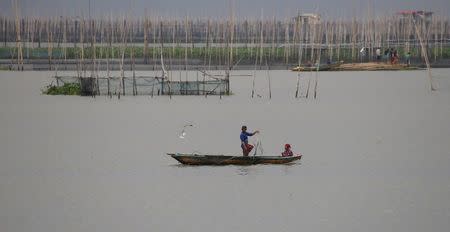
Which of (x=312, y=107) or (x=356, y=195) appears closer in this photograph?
(x=356, y=195)

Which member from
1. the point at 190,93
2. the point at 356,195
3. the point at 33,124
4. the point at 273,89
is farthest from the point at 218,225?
the point at 273,89

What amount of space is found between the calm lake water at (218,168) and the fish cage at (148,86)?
0.53 m

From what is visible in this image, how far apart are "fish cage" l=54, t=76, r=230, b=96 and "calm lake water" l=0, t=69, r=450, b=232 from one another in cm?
53

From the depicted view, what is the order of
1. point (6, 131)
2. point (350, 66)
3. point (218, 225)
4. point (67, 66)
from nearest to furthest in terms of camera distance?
point (218, 225) < point (6, 131) < point (350, 66) < point (67, 66)

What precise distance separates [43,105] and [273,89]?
1073cm

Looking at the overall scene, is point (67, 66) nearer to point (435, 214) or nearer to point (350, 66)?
point (350, 66)

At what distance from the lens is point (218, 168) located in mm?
17078

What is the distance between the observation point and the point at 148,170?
1728cm

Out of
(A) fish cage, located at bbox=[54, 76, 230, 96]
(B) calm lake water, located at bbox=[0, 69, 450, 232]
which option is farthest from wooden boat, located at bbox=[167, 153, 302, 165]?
(A) fish cage, located at bbox=[54, 76, 230, 96]

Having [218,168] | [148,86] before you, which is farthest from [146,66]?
[218,168]

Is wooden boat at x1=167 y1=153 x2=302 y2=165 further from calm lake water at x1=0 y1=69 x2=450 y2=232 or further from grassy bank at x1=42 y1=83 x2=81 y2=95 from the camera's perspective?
grassy bank at x1=42 y1=83 x2=81 y2=95

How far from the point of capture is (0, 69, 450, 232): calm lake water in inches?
532

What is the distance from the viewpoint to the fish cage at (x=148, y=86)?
32.6 metres

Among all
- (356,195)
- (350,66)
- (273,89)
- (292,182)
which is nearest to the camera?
(356,195)
